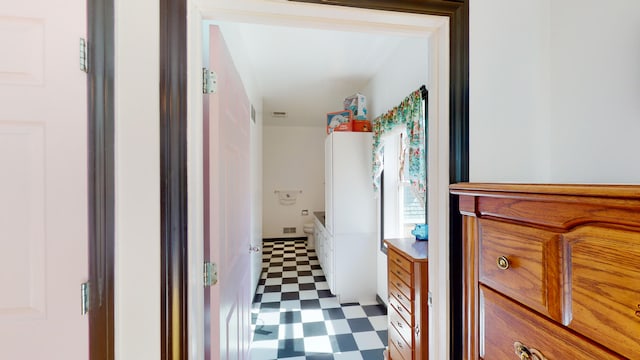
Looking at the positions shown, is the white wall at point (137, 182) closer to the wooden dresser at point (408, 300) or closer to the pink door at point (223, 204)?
the pink door at point (223, 204)

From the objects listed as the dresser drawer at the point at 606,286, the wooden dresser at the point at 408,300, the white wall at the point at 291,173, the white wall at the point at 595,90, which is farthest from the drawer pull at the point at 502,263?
A: the white wall at the point at 291,173

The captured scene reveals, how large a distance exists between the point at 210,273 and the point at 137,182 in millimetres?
423

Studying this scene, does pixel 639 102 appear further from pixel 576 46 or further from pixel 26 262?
pixel 26 262

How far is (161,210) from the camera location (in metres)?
0.80

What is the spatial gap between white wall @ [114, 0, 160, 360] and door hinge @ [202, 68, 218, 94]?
0.17m

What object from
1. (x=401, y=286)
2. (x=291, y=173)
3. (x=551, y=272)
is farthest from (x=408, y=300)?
(x=291, y=173)

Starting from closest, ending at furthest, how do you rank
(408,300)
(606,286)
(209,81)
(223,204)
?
(606,286), (209,81), (223,204), (408,300)

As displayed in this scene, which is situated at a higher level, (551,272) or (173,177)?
(173,177)

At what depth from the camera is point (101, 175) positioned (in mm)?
713

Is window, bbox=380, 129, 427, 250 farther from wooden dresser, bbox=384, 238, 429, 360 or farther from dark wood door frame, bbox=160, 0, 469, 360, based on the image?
dark wood door frame, bbox=160, 0, 469, 360

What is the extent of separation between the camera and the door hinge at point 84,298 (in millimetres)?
678

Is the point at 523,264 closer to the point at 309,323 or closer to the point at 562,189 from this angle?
the point at 562,189

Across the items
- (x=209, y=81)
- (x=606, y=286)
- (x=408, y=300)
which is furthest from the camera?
(x=408, y=300)

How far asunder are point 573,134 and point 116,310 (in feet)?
5.31
